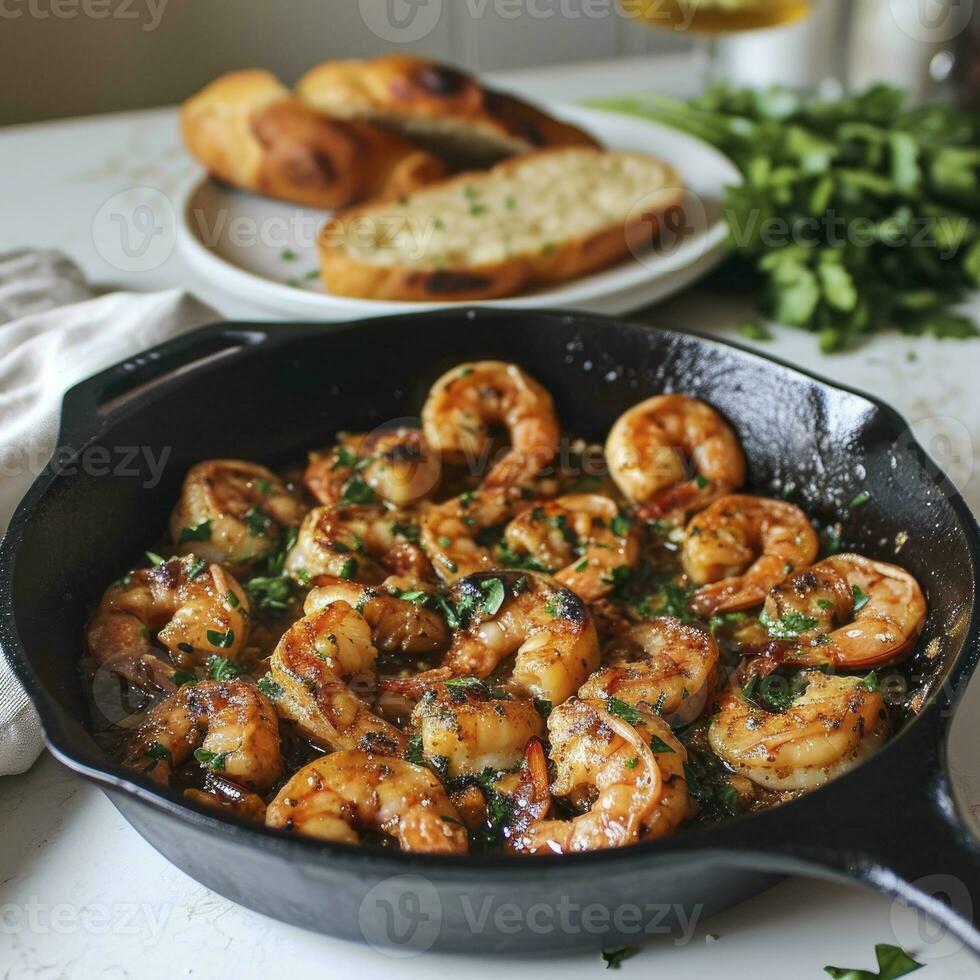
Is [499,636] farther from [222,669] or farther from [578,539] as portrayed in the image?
[222,669]

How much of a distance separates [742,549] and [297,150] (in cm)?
214

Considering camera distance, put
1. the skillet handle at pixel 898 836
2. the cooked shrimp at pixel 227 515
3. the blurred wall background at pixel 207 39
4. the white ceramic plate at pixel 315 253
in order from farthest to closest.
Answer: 1. the blurred wall background at pixel 207 39
2. the white ceramic plate at pixel 315 253
3. the cooked shrimp at pixel 227 515
4. the skillet handle at pixel 898 836

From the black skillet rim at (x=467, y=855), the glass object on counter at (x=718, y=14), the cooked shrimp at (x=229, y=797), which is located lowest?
the cooked shrimp at (x=229, y=797)

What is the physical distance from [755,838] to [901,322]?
241 cm

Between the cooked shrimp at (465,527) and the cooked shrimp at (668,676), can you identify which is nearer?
the cooked shrimp at (668,676)

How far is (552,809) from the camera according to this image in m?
1.77

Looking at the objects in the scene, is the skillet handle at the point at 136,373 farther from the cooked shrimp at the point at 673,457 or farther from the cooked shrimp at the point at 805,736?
the cooked shrimp at the point at 805,736

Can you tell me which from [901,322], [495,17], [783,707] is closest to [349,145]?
[901,322]

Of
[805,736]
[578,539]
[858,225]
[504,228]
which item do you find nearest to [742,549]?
[578,539]

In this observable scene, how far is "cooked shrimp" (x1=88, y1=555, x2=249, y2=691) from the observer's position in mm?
2021

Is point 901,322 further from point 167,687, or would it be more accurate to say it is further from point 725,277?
point 167,687

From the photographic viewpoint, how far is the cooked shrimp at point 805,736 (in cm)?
176

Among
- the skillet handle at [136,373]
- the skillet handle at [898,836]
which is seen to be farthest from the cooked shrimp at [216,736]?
the skillet handle at [898,836]

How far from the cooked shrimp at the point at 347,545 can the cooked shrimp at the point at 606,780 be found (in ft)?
1.99
